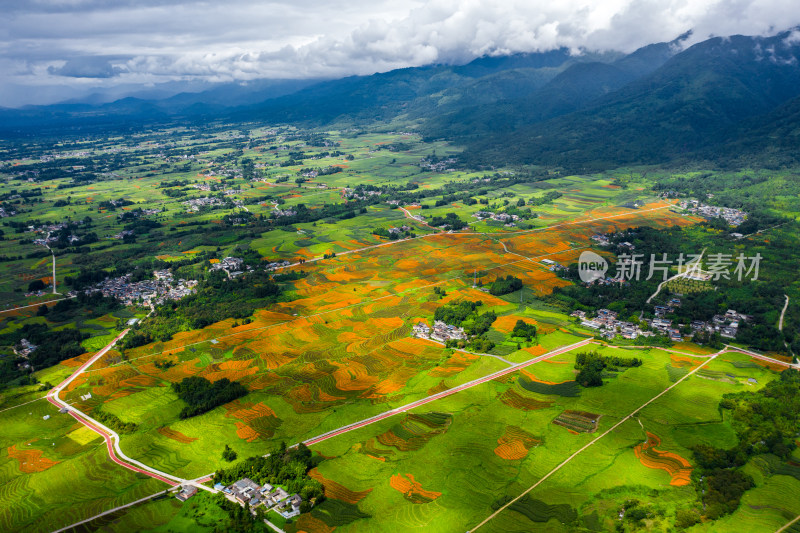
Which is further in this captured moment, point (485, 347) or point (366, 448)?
point (485, 347)

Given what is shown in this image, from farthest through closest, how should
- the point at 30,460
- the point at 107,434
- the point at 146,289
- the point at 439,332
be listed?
the point at 146,289 → the point at 439,332 → the point at 107,434 → the point at 30,460

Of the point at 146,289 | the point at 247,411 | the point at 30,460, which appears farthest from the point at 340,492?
the point at 146,289

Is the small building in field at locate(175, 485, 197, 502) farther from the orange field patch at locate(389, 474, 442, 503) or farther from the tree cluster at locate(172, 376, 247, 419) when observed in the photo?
the orange field patch at locate(389, 474, 442, 503)

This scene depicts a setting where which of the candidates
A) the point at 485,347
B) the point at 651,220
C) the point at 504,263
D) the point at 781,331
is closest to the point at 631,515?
the point at 485,347

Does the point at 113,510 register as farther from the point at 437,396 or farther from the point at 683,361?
the point at 683,361

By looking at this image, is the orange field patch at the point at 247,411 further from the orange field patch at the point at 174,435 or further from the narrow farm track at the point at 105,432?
the narrow farm track at the point at 105,432

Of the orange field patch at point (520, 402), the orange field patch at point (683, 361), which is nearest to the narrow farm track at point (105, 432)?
the orange field patch at point (520, 402)

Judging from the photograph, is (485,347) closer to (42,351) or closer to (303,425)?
(303,425)
